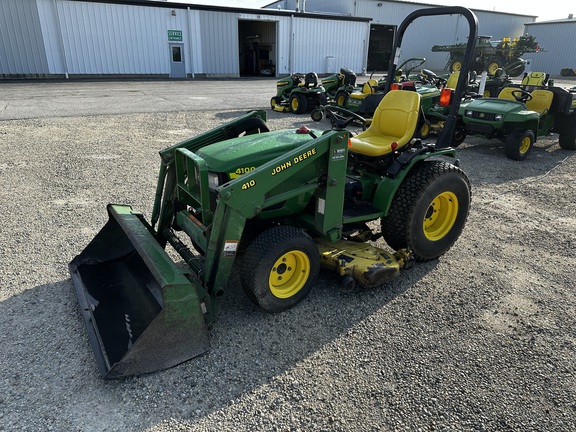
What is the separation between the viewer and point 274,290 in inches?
117

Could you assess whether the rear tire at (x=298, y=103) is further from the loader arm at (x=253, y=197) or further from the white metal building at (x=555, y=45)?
the white metal building at (x=555, y=45)

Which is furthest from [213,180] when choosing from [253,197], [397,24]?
[397,24]

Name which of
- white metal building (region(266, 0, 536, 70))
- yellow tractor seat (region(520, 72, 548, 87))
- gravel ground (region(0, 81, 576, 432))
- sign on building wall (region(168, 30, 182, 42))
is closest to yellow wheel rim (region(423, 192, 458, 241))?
gravel ground (region(0, 81, 576, 432))

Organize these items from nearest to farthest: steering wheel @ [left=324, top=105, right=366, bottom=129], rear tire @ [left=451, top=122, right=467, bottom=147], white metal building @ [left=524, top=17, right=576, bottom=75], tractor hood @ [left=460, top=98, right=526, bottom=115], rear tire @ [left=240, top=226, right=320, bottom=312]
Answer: rear tire @ [left=240, top=226, right=320, bottom=312] < steering wheel @ [left=324, top=105, right=366, bottom=129] < tractor hood @ [left=460, top=98, right=526, bottom=115] < rear tire @ [left=451, top=122, right=467, bottom=147] < white metal building @ [left=524, top=17, right=576, bottom=75]

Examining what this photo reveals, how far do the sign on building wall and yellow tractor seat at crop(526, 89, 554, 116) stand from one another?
64.9 feet

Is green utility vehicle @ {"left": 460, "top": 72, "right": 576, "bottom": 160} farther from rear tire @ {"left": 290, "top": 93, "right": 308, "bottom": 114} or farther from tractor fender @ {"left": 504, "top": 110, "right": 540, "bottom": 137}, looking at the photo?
rear tire @ {"left": 290, "top": 93, "right": 308, "bottom": 114}

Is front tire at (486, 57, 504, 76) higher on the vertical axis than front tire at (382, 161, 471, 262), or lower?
higher

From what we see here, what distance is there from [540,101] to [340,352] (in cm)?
801

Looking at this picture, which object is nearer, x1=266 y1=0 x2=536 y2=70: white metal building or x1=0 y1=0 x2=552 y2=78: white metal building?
x1=0 y1=0 x2=552 y2=78: white metal building

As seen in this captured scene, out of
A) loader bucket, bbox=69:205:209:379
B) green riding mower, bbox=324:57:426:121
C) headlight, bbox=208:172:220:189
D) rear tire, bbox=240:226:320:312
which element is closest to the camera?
loader bucket, bbox=69:205:209:379

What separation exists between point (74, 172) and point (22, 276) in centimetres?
313

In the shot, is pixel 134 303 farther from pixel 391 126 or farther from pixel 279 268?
pixel 391 126

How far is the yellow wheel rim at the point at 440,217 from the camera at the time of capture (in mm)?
3805

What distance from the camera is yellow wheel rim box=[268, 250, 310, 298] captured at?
2.92 metres
